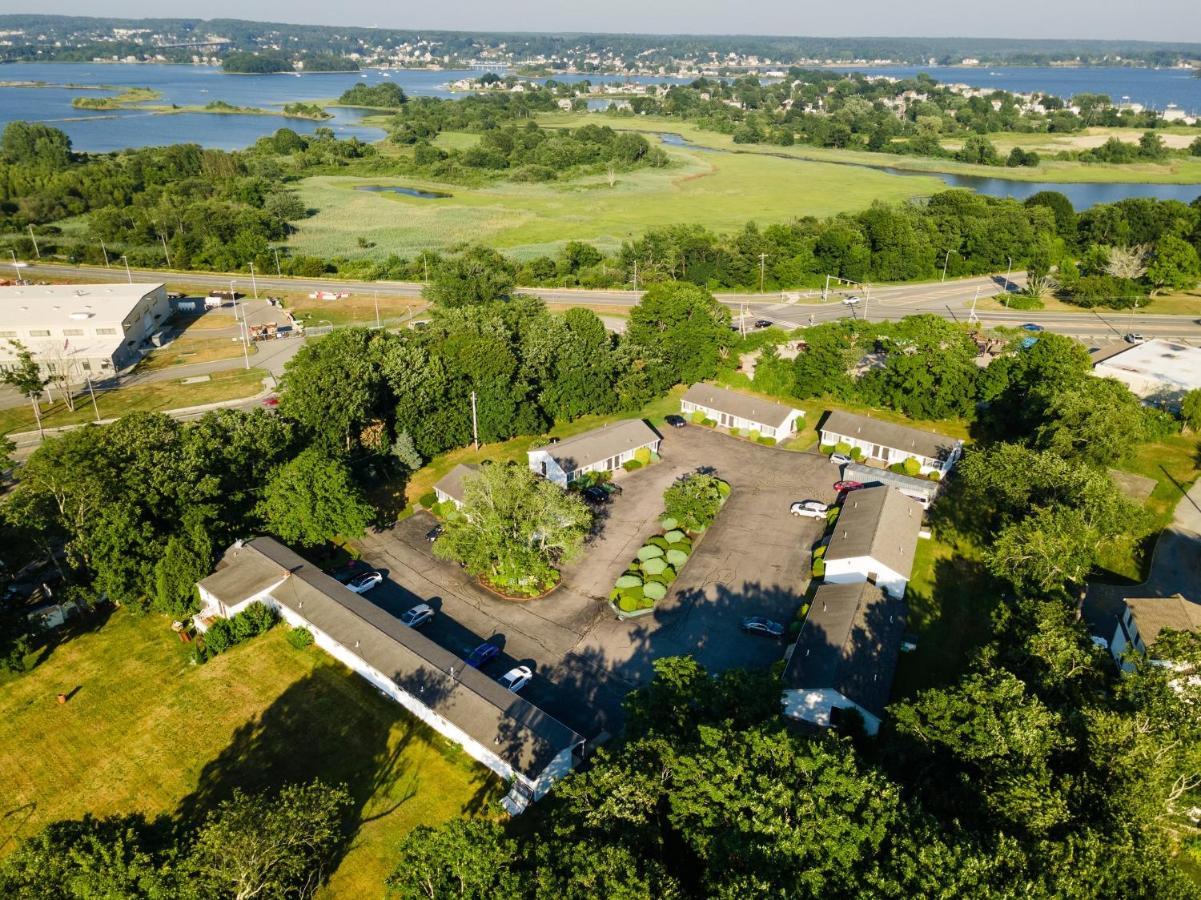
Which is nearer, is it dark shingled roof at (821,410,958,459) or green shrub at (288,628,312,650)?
green shrub at (288,628,312,650)

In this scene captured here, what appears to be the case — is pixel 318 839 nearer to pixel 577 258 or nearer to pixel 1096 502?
pixel 1096 502

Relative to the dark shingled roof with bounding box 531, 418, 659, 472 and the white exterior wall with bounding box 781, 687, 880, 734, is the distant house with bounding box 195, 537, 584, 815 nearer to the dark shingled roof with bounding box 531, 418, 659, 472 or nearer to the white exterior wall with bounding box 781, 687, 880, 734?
the white exterior wall with bounding box 781, 687, 880, 734

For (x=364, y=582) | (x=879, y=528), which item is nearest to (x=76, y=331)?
(x=364, y=582)

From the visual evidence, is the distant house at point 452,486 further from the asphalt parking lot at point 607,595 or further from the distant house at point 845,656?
the distant house at point 845,656

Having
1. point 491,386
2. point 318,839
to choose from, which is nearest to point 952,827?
point 318,839

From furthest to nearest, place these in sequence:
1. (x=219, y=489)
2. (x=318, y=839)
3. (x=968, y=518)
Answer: (x=968, y=518), (x=219, y=489), (x=318, y=839)

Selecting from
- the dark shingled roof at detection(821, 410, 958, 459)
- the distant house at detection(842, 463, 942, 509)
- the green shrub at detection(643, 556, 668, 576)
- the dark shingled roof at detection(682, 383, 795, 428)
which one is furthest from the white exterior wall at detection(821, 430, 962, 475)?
the green shrub at detection(643, 556, 668, 576)

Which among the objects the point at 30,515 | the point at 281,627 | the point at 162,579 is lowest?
the point at 281,627
